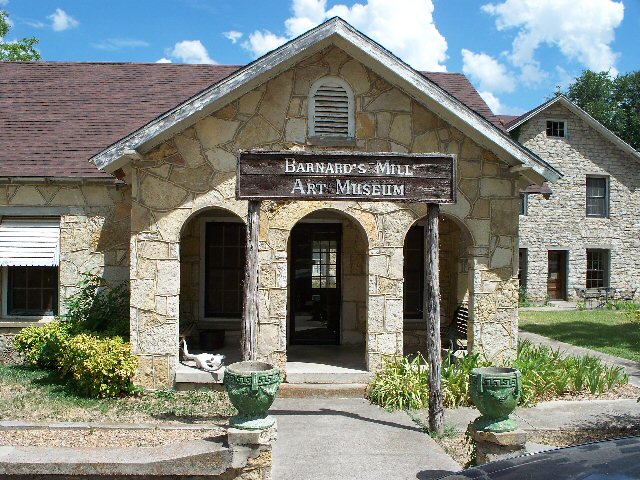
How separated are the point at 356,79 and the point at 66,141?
6.18 m

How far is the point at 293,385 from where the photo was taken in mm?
9016

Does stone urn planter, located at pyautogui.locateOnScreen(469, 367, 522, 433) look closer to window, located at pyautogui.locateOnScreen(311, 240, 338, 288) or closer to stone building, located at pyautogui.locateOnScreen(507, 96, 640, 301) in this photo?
window, located at pyautogui.locateOnScreen(311, 240, 338, 288)

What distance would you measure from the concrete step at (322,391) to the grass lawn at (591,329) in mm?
6906

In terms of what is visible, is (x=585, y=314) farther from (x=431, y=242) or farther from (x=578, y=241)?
(x=431, y=242)

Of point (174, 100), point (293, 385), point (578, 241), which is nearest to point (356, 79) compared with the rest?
point (293, 385)

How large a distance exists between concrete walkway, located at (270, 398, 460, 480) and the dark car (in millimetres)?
2423

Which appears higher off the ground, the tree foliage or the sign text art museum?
the tree foliage

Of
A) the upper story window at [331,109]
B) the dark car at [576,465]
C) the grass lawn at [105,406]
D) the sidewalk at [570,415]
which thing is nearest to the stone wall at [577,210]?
the sidewalk at [570,415]

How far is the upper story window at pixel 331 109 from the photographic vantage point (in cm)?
922

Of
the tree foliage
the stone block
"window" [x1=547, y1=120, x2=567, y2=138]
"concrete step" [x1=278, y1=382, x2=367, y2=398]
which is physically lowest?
"concrete step" [x1=278, y1=382, x2=367, y2=398]

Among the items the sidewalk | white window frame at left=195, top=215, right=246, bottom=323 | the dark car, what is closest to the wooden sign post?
the sidewalk

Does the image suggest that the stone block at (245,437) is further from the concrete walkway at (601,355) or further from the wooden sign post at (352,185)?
the concrete walkway at (601,355)

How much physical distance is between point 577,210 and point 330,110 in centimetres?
2066

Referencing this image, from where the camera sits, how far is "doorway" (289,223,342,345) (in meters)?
12.2
